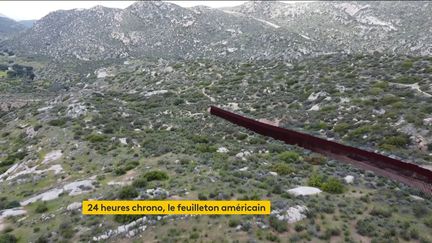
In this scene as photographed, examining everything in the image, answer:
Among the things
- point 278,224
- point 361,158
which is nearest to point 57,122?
point 278,224

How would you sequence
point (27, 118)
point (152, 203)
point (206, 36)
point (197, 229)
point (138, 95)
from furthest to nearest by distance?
point (206, 36)
point (138, 95)
point (27, 118)
point (152, 203)
point (197, 229)

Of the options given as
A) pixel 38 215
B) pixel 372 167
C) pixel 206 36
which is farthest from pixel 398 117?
pixel 206 36

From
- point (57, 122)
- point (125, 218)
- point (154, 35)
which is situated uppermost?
point (154, 35)

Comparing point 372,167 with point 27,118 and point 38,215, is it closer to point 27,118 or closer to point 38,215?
point 38,215

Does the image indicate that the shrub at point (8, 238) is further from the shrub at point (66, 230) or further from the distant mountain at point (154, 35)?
the distant mountain at point (154, 35)

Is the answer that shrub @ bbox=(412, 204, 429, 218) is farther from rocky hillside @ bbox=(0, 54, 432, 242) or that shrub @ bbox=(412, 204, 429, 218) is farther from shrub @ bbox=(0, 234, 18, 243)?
shrub @ bbox=(0, 234, 18, 243)

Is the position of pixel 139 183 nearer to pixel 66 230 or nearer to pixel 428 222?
pixel 66 230

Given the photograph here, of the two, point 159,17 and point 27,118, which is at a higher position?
point 159,17

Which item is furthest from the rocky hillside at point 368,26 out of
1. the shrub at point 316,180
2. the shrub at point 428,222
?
the shrub at point 428,222
